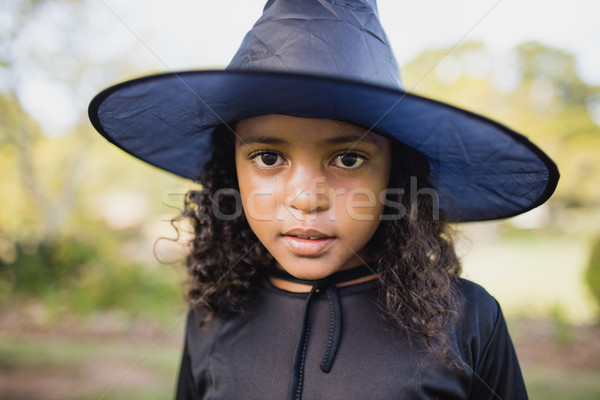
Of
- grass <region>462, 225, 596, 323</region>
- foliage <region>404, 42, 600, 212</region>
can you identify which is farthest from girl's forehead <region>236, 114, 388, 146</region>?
foliage <region>404, 42, 600, 212</region>

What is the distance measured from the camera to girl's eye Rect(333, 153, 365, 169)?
1.29m

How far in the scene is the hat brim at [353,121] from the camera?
1.02 meters

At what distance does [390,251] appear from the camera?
1562 millimetres

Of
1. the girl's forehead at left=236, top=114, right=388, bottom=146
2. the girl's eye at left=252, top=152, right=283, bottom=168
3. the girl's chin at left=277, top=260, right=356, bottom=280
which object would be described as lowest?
the girl's chin at left=277, top=260, right=356, bottom=280

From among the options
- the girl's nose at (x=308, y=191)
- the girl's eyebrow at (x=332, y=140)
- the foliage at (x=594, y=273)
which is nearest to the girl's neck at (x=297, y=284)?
the girl's nose at (x=308, y=191)

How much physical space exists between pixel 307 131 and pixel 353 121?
0.45ft

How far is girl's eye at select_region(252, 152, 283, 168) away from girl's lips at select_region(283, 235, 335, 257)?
242mm

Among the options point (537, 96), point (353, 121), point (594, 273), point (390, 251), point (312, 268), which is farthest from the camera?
point (537, 96)

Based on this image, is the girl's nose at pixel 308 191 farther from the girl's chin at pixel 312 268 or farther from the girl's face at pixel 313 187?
the girl's chin at pixel 312 268

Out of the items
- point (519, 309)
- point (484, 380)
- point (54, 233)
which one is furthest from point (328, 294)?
point (54, 233)

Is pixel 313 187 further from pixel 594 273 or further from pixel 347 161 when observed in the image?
pixel 594 273

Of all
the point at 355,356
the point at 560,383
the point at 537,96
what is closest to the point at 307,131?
the point at 355,356

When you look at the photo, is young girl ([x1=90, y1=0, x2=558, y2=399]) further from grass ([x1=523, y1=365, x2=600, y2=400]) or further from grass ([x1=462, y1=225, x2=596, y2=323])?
grass ([x1=523, y1=365, x2=600, y2=400])

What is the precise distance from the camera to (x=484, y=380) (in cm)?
138
